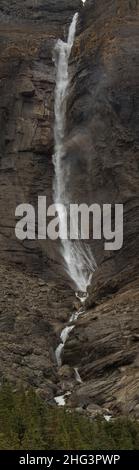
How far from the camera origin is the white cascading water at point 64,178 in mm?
55750

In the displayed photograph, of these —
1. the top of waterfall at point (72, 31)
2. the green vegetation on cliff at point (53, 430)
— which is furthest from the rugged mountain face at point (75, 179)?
the green vegetation on cliff at point (53, 430)

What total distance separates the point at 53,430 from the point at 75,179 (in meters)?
37.3

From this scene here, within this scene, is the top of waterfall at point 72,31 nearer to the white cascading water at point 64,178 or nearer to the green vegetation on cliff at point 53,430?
the white cascading water at point 64,178

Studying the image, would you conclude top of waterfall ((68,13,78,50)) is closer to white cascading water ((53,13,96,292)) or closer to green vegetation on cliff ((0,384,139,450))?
white cascading water ((53,13,96,292))

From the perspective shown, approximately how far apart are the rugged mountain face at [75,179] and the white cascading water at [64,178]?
685 millimetres

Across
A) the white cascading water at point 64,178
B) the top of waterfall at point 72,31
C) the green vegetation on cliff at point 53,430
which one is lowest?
the green vegetation on cliff at point 53,430

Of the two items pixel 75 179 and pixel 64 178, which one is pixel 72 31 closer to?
pixel 64 178

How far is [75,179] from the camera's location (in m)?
62.6

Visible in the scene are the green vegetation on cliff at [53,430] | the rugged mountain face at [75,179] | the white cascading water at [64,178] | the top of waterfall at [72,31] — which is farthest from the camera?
the top of waterfall at [72,31]

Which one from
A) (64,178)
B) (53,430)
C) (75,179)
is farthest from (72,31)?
(53,430)

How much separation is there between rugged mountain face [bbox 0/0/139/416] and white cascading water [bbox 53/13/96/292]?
27.0 inches

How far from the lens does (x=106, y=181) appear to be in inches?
2344

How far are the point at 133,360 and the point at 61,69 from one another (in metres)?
42.9

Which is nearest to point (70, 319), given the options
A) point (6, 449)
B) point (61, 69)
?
point (6, 449)
